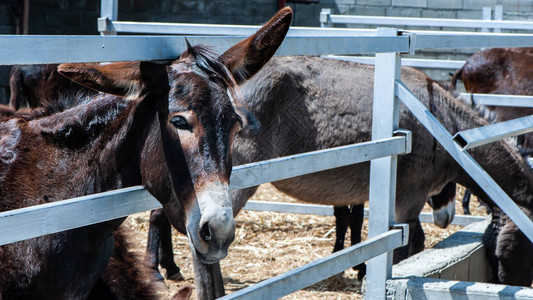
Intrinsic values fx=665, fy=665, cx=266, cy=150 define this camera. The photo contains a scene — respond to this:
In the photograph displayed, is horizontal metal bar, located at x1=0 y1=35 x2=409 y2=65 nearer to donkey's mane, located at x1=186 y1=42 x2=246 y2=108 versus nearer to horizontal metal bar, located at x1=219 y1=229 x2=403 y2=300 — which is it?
donkey's mane, located at x1=186 y1=42 x2=246 y2=108

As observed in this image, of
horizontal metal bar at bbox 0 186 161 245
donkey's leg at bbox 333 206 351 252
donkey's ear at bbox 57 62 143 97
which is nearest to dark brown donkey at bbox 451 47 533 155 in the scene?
donkey's leg at bbox 333 206 351 252

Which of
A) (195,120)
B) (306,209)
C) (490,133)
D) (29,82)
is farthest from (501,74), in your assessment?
(195,120)

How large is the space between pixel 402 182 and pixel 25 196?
309 cm

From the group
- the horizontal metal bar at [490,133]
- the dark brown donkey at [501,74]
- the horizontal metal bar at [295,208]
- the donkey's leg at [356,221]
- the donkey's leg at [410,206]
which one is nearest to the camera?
the horizontal metal bar at [490,133]

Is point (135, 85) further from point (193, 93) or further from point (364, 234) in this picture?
point (364, 234)

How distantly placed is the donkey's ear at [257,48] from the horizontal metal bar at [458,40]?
1.13 m

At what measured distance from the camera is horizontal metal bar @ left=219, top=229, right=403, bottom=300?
2.25 m

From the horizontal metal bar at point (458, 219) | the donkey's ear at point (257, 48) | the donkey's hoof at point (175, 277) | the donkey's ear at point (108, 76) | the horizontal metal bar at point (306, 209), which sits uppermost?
the donkey's ear at point (257, 48)

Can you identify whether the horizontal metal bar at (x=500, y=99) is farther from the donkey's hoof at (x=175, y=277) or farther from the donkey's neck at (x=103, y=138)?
the donkey's neck at (x=103, y=138)

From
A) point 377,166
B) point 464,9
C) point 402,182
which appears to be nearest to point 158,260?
A: point 402,182

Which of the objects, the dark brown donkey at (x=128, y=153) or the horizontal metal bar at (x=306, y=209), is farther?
the horizontal metal bar at (x=306, y=209)

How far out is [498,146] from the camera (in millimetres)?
4871

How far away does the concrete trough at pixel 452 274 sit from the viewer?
10.1ft

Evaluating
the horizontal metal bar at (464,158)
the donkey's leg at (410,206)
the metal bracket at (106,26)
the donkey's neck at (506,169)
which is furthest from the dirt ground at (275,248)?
the horizontal metal bar at (464,158)
